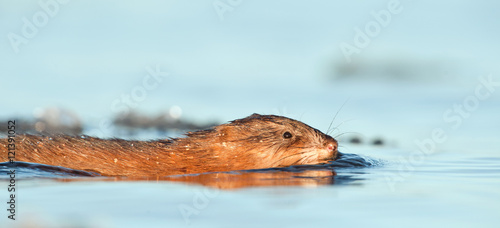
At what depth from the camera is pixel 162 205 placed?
25.8 ft

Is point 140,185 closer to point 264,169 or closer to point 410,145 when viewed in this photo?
point 264,169

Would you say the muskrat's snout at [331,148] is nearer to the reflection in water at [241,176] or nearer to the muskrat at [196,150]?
the muskrat at [196,150]

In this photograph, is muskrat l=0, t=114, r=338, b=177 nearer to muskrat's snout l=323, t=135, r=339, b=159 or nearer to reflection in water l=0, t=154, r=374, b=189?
muskrat's snout l=323, t=135, r=339, b=159

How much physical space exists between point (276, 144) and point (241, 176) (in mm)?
1380

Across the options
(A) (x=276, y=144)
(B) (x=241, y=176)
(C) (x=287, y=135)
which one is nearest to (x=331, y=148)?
(C) (x=287, y=135)

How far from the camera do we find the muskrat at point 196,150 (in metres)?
11.5

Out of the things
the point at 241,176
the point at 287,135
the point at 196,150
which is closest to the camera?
the point at 241,176

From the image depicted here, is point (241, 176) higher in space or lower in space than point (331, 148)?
lower

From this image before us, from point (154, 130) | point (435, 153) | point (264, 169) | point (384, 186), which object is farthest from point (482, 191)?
point (154, 130)

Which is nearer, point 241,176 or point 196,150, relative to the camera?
point 241,176

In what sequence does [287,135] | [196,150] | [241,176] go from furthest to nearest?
[287,135] → [196,150] → [241,176]

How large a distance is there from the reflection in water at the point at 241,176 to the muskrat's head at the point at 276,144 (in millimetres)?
278

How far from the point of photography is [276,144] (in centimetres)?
1219

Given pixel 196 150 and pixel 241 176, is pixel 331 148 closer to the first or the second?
pixel 241 176
